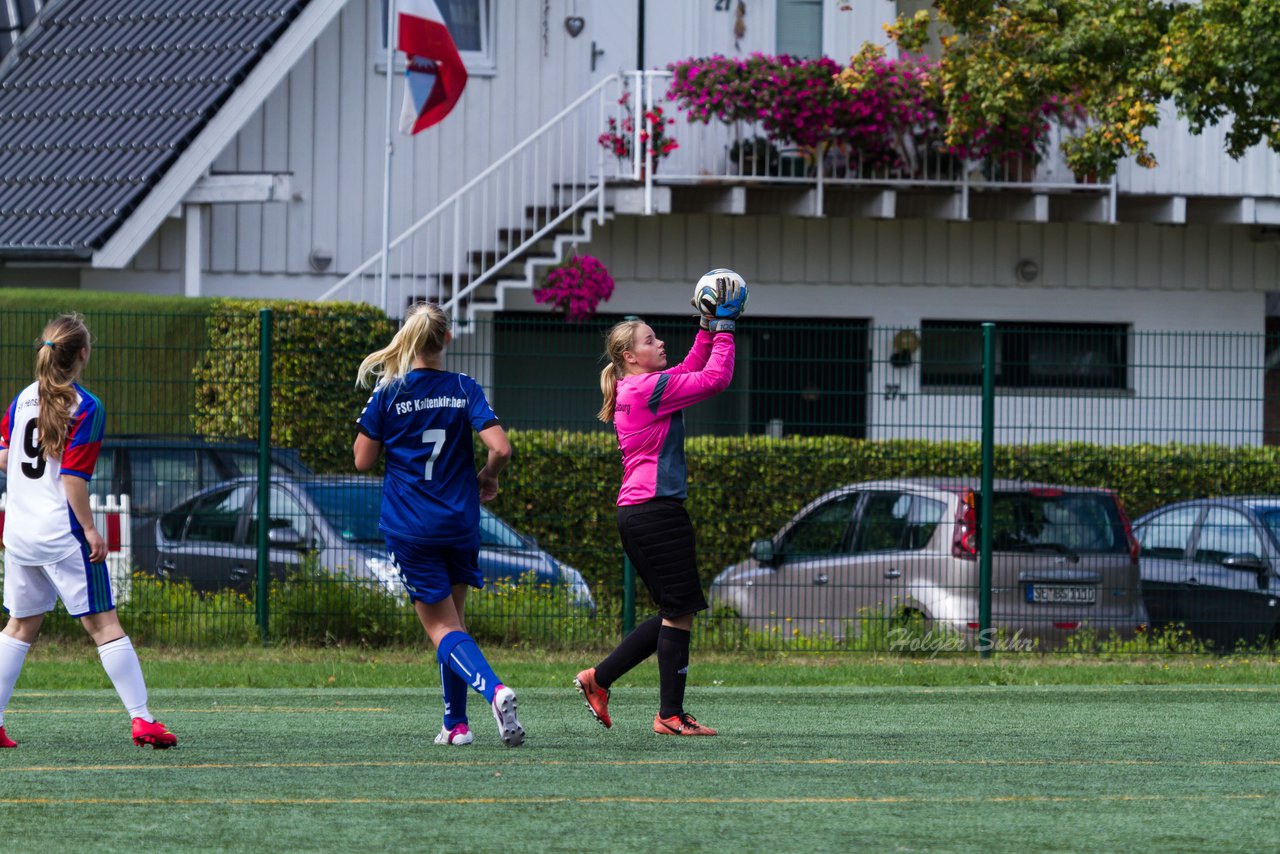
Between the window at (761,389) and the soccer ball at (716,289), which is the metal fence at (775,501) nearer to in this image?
the window at (761,389)

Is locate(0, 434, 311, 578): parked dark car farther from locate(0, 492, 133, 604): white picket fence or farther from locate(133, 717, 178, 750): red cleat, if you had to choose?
locate(133, 717, 178, 750): red cleat

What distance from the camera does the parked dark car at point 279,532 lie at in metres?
12.5

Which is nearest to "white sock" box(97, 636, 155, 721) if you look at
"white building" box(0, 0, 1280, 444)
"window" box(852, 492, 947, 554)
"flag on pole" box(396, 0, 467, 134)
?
"window" box(852, 492, 947, 554)

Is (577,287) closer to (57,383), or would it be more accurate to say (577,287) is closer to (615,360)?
(615,360)

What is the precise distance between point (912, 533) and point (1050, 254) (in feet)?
32.4

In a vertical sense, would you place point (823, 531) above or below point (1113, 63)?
below

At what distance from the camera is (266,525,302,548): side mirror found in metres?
12.5

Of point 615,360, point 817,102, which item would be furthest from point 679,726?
point 817,102

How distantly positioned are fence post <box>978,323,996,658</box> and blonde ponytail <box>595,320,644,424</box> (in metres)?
4.87

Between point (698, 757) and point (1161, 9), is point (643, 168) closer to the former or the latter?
point (1161, 9)

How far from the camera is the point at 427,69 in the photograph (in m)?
18.2

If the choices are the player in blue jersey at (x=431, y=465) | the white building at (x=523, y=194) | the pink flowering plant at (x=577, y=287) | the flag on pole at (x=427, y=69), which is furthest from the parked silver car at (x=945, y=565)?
the flag on pole at (x=427, y=69)

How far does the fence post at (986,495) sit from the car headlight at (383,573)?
3908 millimetres

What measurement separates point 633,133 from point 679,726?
12.0 metres
